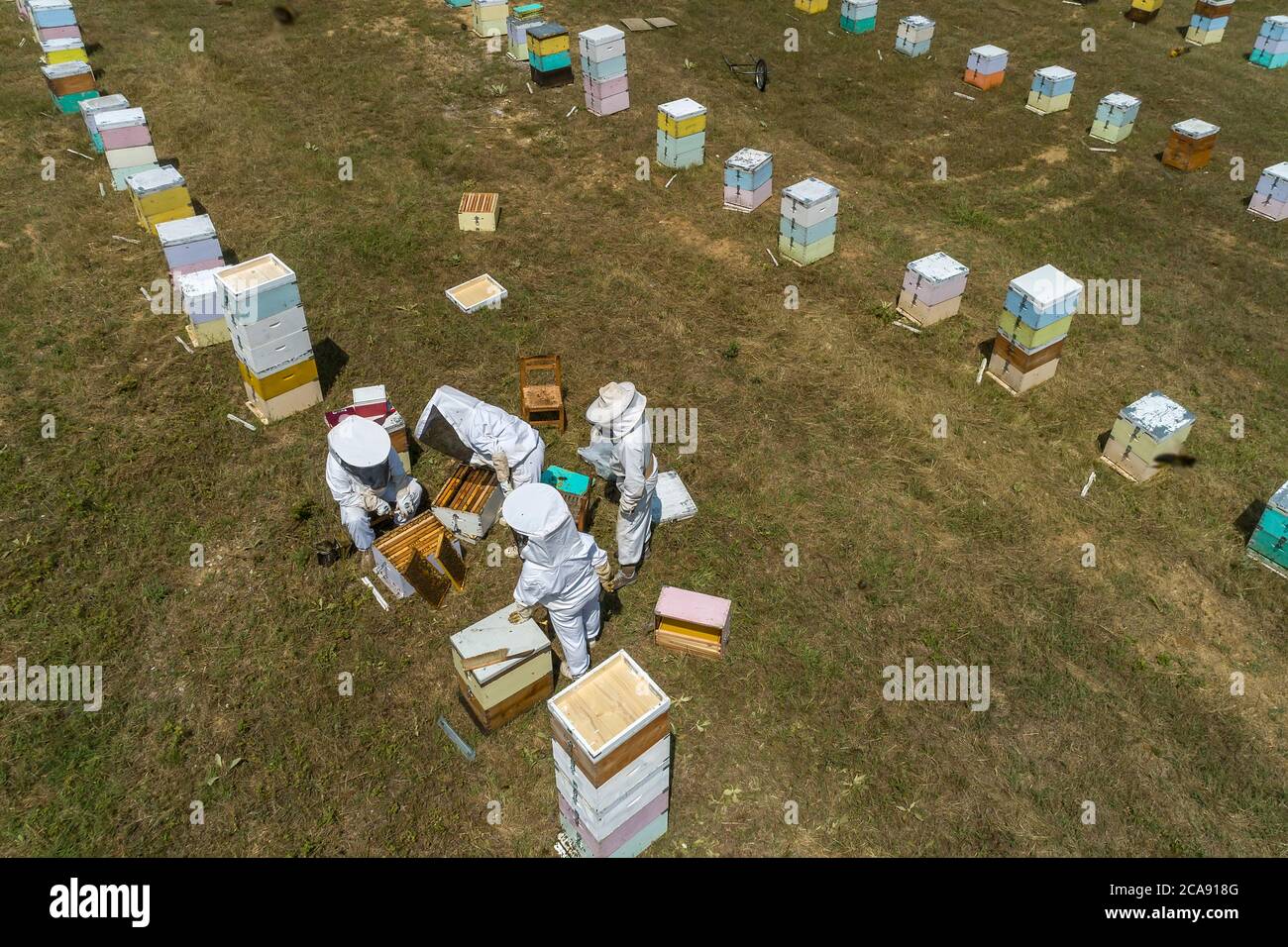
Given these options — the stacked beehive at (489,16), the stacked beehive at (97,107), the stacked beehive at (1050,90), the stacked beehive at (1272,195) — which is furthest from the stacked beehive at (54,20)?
the stacked beehive at (1272,195)

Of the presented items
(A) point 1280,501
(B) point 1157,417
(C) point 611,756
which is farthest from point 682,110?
(C) point 611,756

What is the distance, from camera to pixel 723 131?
58.4 feet

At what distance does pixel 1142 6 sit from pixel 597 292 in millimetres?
20377

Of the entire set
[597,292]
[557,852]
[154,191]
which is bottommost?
[557,852]

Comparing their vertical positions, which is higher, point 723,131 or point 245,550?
point 723,131

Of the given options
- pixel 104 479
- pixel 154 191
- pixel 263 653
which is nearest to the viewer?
pixel 263 653

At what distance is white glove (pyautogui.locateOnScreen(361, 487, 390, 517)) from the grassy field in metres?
1.03

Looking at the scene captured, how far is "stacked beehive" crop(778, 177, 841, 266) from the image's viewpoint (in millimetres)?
13367

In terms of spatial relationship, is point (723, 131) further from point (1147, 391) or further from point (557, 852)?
point (557, 852)

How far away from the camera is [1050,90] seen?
18609mm

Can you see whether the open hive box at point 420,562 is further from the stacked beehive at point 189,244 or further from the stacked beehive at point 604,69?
the stacked beehive at point 604,69

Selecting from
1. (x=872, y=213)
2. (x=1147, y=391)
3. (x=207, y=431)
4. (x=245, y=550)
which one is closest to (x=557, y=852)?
(x=245, y=550)

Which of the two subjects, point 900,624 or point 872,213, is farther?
point 872,213

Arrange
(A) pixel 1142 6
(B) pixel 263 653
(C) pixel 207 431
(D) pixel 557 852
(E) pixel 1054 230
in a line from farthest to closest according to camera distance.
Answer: (A) pixel 1142 6 < (E) pixel 1054 230 < (C) pixel 207 431 < (B) pixel 263 653 < (D) pixel 557 852
